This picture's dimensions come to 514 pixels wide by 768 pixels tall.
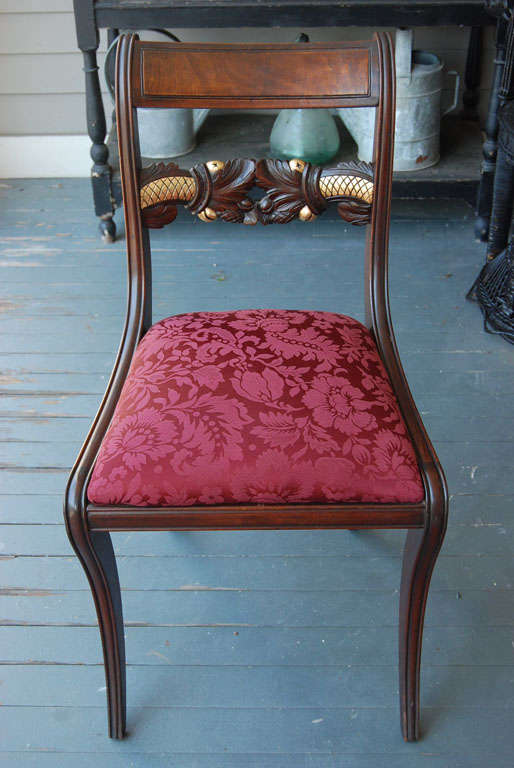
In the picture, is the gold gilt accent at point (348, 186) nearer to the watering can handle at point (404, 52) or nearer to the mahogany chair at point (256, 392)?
the mahogany chair at point (256, 392)

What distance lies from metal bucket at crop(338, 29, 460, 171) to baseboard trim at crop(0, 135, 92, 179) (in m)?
0.99

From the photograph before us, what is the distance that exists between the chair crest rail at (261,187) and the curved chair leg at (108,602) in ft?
1.66

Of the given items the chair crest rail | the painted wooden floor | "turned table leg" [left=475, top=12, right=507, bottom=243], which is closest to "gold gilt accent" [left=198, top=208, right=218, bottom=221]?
the chair crest rail

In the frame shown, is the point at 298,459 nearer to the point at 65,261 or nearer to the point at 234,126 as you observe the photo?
the point at 65,261

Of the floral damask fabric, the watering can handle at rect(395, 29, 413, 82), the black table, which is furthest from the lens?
the watering can handle at rect(395, 29, 413, 82)

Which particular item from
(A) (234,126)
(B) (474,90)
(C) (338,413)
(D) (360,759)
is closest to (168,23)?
(A) (234,126)

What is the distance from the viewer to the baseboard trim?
Answer: 2895 millimetres

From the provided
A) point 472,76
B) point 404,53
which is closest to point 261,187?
point 404,53

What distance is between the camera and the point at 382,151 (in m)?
1.21

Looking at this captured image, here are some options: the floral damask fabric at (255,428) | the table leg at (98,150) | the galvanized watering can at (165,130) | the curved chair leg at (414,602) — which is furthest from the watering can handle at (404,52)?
the curved chair leg at (414,602)

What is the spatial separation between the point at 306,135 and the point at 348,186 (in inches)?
49.5

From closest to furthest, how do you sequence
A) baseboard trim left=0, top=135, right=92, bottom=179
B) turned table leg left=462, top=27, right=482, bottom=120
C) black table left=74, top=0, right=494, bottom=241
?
black table left=74, top=0, right=494, bottom=241, turned table leg left=462, top=27, right=482, bottom=120, baseboard trim left=0, top=135, right=92, bottom=179

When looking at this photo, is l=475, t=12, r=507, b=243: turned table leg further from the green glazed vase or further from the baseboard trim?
the baseboard trim

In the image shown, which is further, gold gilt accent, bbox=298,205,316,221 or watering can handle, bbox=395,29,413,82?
watering can handle, bbox=395,29,413,82
